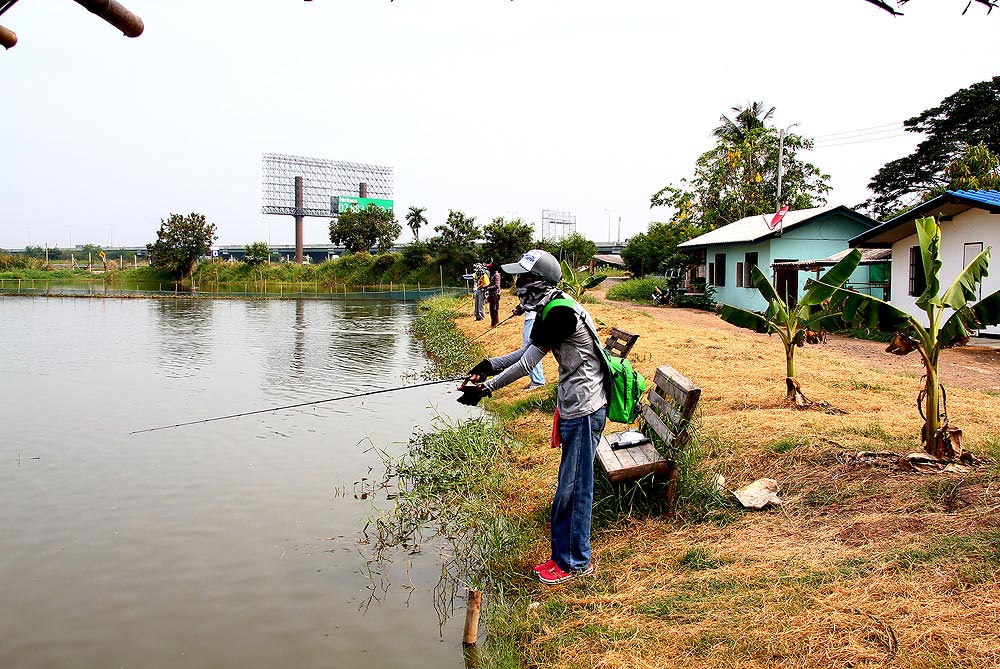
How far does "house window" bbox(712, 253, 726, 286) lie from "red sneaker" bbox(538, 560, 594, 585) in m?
25.2

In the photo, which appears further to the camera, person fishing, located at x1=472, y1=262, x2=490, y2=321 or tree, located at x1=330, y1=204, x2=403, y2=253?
tree, located at x1=330, y1=204, x2=403, y2=253

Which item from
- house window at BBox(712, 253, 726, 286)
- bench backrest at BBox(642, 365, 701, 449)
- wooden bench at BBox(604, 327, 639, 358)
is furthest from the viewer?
house window at BBox(712, 253, 726, 286)

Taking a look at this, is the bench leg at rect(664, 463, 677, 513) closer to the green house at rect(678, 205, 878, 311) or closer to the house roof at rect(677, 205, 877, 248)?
the green house at rect(678, 205, 878, 311)

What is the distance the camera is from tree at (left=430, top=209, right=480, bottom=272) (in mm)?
51906

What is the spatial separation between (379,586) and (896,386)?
674 cm

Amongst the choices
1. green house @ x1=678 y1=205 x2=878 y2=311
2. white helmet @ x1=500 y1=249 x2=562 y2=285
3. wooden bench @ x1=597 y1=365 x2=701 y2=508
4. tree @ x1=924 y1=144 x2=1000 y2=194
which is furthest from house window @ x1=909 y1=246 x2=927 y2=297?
white helmet @ x1=500 y1=249 x2=562 y2=285

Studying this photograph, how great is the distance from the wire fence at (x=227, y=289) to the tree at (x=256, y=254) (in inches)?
191

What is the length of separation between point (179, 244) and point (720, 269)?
45.3m

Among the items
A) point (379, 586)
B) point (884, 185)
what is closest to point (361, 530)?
point (379, 586)

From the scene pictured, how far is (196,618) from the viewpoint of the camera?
15.8ft

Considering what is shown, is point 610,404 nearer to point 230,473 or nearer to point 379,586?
point 379,586

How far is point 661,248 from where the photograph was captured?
1660 inches

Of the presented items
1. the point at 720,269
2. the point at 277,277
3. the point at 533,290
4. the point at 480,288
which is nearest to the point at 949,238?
the point at 480,288

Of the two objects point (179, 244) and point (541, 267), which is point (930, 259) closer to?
point (541, 267)
